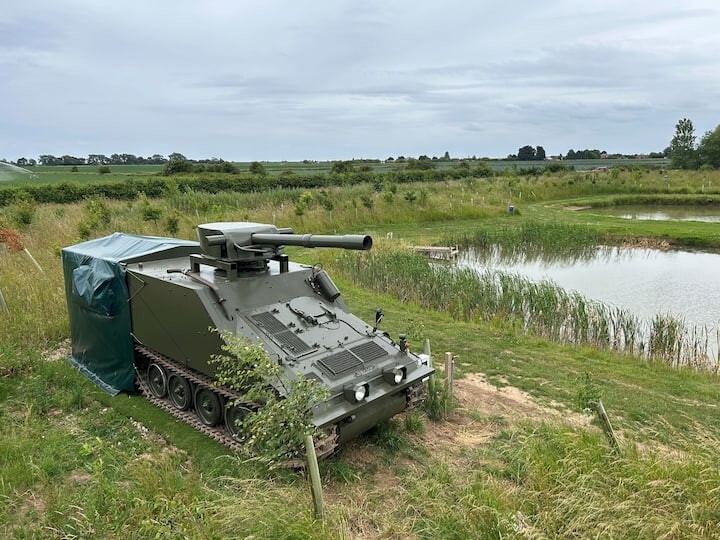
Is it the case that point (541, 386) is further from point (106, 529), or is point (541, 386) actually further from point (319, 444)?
point (106, 529)

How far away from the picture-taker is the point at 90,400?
22.8 ft

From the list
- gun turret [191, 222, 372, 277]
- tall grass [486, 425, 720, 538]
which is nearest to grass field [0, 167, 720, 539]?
tall grass [486, 425, 720, 538]

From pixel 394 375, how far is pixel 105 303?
3.89 m

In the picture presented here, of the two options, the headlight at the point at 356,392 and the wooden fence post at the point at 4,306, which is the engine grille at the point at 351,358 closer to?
the headlight at the point at 356,392

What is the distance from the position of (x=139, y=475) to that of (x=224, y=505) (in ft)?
2.70

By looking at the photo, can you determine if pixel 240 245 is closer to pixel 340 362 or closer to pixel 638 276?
pixel 340 362

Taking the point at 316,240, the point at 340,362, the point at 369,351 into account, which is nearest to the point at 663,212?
the point at 369,351

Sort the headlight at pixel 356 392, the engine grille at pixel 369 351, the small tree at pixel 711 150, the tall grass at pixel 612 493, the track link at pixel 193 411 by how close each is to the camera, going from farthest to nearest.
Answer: the small tree at pixel 711 150, the engine grille at pixel 369 351, the headlight at pixel 356 392, the track link at pixel 193 411, the tall grass at pixel 612 493

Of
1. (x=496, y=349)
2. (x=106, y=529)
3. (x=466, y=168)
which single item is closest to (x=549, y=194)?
(x=466, y=168)

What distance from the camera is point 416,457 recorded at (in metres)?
5.63

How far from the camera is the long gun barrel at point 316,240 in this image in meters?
4.84

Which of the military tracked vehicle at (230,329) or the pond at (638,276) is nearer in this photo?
the military tracked vehicle at (230,329)

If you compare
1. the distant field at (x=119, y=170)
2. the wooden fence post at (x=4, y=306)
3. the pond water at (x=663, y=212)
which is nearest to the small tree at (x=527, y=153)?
the distant field at (x=119, y=170)

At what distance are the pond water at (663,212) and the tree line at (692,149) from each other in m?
18.3
